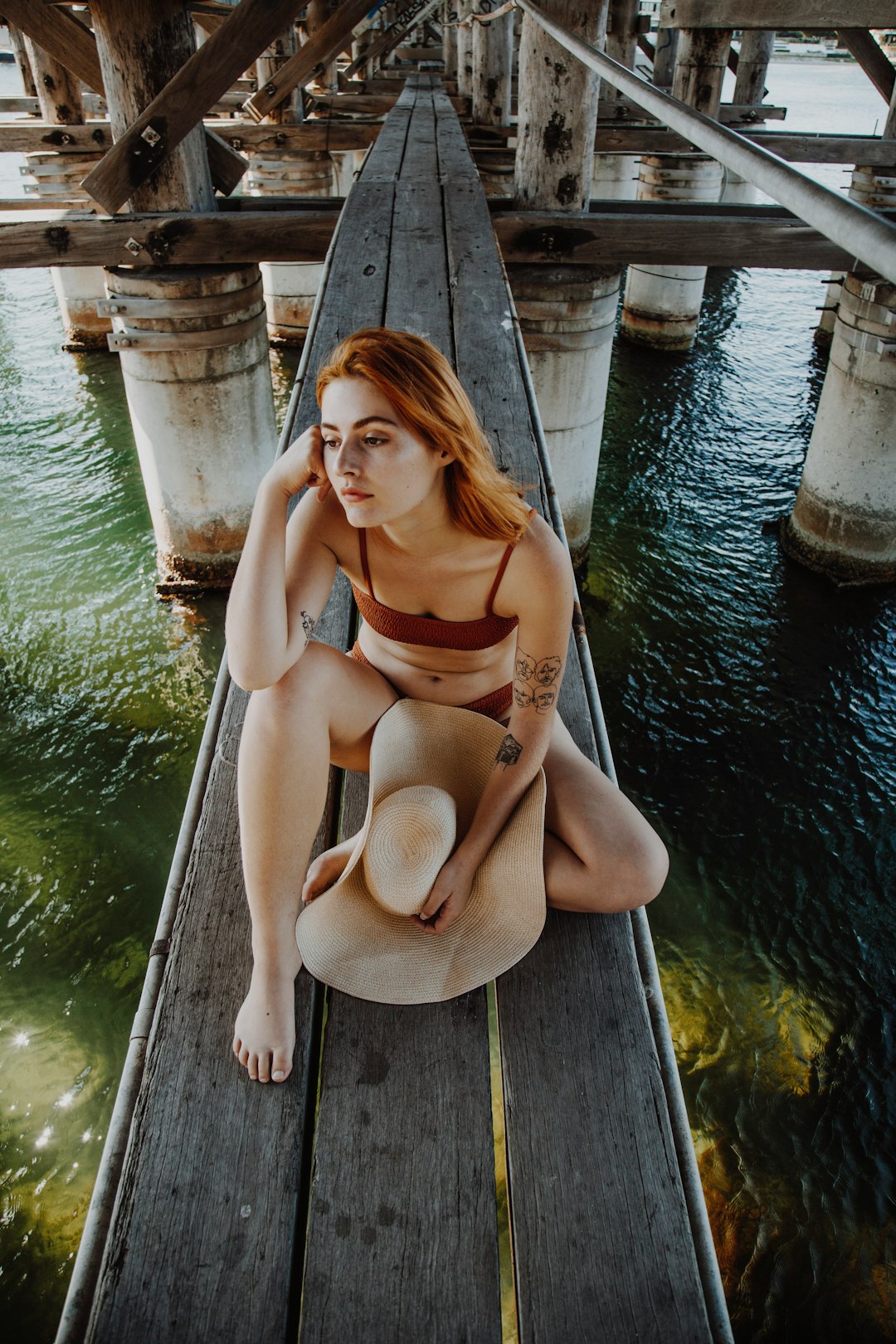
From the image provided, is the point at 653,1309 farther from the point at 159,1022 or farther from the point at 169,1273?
the point at 159,1022

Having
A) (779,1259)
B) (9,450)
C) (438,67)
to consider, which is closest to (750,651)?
(779,1259)

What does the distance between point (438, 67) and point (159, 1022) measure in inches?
966

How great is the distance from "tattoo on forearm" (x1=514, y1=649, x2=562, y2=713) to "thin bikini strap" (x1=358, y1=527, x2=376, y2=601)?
1.29ft

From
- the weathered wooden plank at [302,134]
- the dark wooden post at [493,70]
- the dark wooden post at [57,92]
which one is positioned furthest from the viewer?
the dark wooden post at [493,70]

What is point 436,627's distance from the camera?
5.97 ft

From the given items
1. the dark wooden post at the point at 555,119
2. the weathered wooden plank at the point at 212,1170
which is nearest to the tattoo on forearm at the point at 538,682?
the weathered wooden plank at the point at 212,1170

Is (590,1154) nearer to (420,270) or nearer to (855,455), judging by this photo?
(420,270)

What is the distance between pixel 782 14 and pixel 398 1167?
7462 millimetres

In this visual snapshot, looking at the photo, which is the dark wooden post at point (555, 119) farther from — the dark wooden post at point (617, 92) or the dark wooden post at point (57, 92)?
the dark wooden post at point (57, 92)

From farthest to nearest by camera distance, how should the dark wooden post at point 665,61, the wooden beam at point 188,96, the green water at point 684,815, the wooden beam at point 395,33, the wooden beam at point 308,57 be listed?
1. the wooden beam at point 395,33
2. the dark wooden post at point 665,61
3. the wooden beam at point 308,57
4. the wooden beam at point 188,96
5. the green water at point 684,815

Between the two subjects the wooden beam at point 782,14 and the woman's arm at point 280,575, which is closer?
the woman's arm at point 280,575

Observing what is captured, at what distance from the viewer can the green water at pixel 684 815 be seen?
359 cm

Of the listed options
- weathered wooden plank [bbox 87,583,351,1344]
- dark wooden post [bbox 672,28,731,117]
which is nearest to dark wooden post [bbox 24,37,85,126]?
dark wooden post [bbox 672,28,731,117]

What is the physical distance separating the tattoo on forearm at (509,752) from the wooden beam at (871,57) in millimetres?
8273
